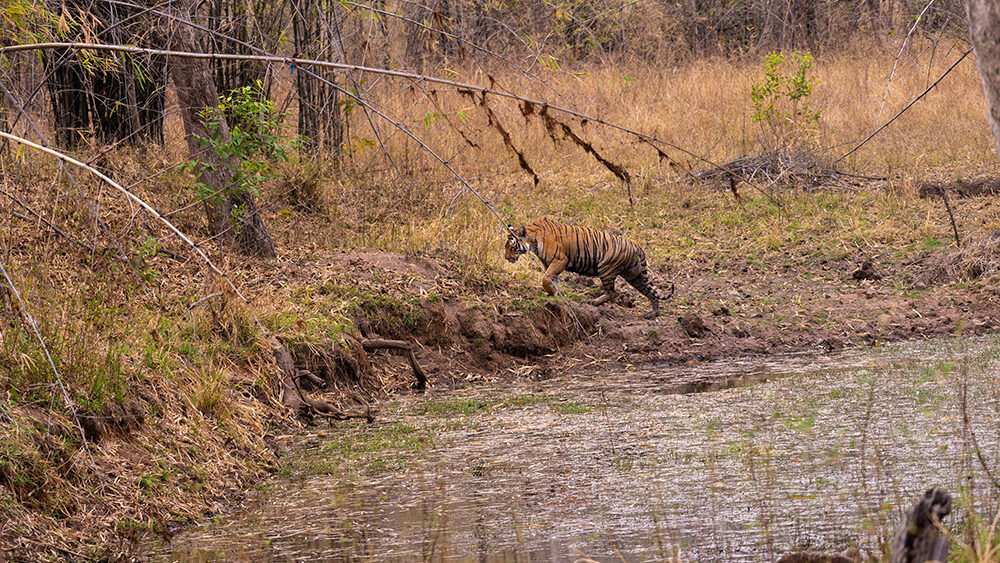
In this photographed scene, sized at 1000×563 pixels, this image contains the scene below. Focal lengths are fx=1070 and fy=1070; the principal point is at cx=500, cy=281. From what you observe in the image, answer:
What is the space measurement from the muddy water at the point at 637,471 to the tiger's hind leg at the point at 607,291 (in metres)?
2.23

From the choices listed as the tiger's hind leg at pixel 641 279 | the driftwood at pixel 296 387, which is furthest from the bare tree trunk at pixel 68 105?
the tiger's hind leg at pixel 641 279

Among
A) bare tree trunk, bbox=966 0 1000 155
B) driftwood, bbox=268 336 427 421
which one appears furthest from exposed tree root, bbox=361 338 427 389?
bare tree trunk, bbox=966 0 1000 155

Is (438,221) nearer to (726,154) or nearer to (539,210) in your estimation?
(539,210)

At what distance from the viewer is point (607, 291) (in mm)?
10508

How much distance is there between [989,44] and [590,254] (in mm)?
6742

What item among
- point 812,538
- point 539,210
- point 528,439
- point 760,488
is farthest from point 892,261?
point 812,538

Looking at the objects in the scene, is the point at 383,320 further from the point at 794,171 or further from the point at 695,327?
the point at 794,171

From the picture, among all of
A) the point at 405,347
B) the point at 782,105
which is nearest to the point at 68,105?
the point at 405,347

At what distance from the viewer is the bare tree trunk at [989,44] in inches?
139

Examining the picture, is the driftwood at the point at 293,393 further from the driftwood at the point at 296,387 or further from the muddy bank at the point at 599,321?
the muddy bank at the point at 599,321

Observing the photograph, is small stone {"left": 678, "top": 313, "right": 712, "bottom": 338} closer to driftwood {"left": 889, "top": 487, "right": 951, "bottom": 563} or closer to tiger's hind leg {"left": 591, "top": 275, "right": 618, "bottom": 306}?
tiger's hind leg {"left": 591, "top": 275, "right": 618, "bottom": 306}

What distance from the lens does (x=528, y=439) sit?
652 cm

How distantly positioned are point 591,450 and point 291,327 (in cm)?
287

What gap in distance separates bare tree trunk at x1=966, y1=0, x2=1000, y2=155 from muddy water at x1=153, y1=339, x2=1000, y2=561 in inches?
47.5
